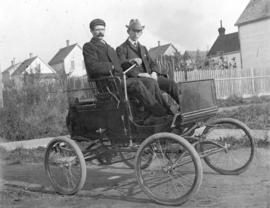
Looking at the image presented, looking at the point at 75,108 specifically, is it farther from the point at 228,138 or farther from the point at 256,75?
the point at 256,75

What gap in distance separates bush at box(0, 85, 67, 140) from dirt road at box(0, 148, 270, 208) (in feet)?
15.4

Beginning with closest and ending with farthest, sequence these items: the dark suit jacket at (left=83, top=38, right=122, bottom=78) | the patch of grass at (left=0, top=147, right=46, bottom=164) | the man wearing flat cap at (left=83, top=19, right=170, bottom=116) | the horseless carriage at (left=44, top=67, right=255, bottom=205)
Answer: the horseless carriage at (left=44, top=67, right=255, bottom=205) < the man wearing flat cap at (left=83, top=19, right=170, bottom=116) < the dark suit jacket at (left=83, top=38, right=122, bottom=78) < the patch of grass at (left=0, top=147, right=46, bottom=164)

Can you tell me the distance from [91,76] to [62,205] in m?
1.53

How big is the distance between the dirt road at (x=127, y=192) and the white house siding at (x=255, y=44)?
29.0m

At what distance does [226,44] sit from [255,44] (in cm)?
2272

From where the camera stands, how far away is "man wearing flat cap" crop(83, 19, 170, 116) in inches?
192

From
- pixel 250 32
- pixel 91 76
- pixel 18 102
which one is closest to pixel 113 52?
pixel 91 76

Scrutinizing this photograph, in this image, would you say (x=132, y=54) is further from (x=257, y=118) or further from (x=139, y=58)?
(x=257, y=118)

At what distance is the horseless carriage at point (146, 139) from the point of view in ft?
15.0

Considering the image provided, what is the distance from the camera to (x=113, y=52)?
18.0ft

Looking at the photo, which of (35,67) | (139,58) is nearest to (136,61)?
(139,58)

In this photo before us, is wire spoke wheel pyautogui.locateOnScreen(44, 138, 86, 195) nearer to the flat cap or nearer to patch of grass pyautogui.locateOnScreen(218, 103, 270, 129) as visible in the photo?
the flat cap

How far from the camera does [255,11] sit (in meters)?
34.3

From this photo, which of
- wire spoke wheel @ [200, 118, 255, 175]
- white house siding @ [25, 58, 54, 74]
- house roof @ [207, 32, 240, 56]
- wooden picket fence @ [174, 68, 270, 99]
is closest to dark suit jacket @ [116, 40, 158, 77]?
wire spoke wheel @ [200, 118, 255, 175]
